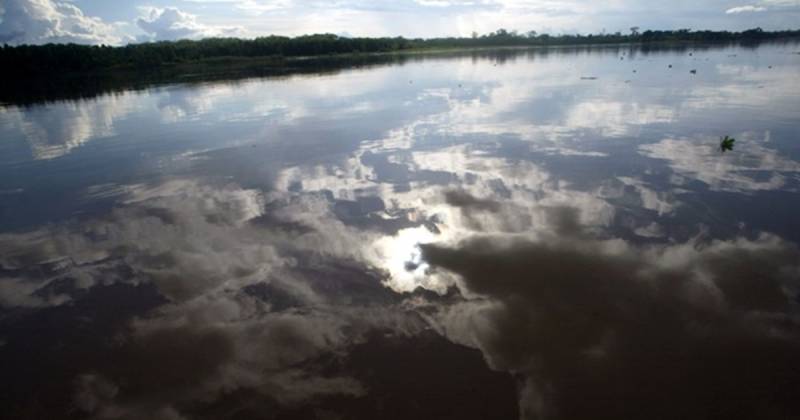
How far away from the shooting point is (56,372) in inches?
324

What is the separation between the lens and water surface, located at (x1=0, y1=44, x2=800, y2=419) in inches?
294

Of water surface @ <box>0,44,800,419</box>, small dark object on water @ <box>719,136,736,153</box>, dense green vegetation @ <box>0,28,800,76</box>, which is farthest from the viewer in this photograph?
dense green vegetation @ <box>0,28,800,76</box>

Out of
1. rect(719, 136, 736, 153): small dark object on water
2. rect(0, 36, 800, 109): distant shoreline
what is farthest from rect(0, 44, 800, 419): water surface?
rect(0, 36, 800, 109): distant shoreline

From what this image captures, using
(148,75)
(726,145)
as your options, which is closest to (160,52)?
(148,75)

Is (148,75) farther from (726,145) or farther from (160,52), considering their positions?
(726,145)

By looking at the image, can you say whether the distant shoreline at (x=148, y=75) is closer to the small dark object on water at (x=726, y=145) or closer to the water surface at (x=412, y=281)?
the water surface at (x=412, y=281)

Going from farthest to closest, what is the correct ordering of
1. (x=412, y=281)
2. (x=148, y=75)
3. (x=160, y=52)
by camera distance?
(x=160, y=52), (x=148, y=75), (x=412, y=281)

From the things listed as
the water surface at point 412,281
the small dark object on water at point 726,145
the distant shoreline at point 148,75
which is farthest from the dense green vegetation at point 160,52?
the small dark object on water at point 726,145

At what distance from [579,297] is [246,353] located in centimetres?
760

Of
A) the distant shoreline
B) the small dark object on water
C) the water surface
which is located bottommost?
the water surface

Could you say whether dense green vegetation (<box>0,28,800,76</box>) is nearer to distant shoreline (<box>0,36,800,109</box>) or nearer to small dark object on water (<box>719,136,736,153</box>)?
distant shoreline (<box>0,36,800,109</box>)

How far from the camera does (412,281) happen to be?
10445mm

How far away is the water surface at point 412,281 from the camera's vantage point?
7.46 m

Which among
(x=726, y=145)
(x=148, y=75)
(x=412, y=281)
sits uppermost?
(x=148, y=75)
